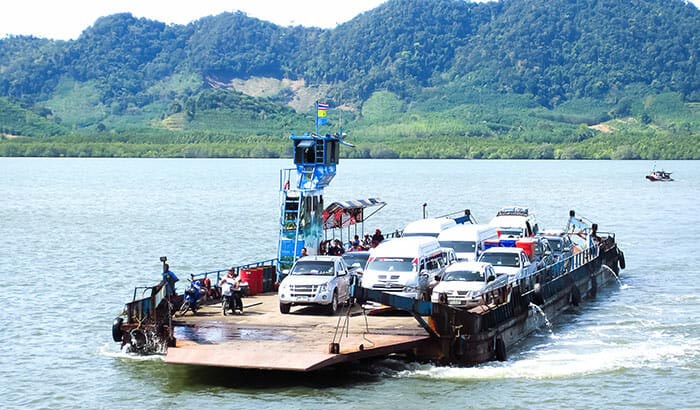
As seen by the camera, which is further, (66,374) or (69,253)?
(69,253)

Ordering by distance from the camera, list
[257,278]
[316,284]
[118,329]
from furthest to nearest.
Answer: [257,278], [316,284], [118,329]

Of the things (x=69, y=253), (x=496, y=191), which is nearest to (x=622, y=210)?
(x=496, y=191)

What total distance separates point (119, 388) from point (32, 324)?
440 inches

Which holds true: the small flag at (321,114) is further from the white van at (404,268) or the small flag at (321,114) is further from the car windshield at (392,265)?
the car windshield at (392,265)

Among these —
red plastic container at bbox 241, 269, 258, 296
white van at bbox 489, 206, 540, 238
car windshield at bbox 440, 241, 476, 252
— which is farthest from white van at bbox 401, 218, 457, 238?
red plastic container at bbox 241, 269, 258, 296

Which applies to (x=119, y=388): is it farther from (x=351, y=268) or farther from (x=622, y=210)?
(x=622, y=210)

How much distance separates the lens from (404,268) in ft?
99.6

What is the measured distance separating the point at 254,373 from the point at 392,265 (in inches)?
208

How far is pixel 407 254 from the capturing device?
30.7 meters

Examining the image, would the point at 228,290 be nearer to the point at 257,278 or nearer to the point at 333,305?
the point at 333,305

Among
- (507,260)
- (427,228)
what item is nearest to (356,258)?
(507,260)

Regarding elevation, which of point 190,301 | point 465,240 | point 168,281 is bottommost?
point 190,301

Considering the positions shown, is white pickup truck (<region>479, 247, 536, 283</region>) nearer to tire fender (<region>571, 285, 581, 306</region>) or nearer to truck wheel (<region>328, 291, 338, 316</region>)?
truck wheel (<region>328, 291, 338, 316</region>)

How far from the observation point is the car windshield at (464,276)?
3027cm
